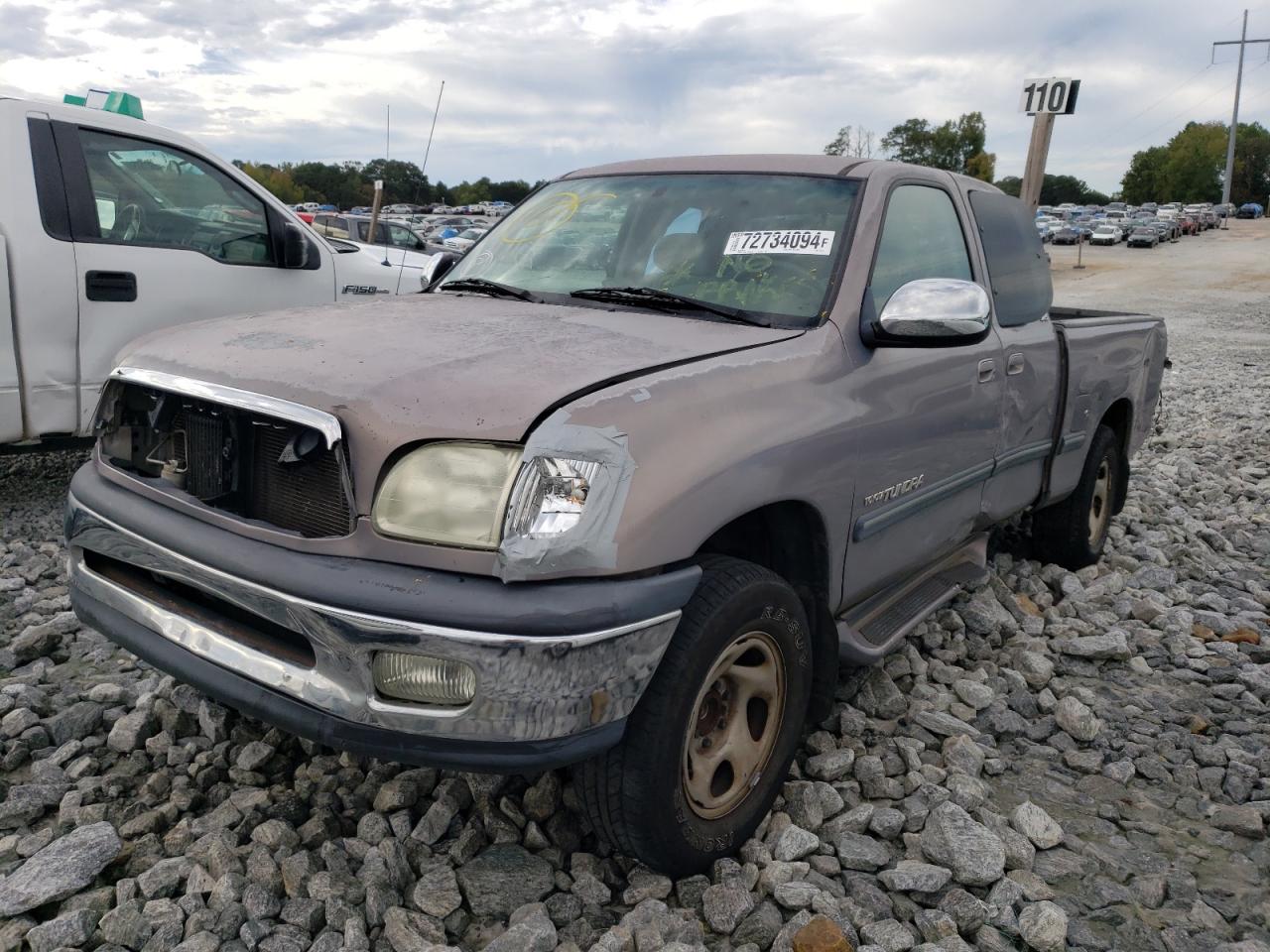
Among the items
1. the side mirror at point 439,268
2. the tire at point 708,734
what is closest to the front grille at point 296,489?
the tire at point 708,734

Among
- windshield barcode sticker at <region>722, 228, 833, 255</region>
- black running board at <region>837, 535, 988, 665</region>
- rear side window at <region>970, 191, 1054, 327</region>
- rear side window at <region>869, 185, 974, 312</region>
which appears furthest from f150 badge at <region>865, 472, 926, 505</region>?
rear side window at <region>970, 191, 1054, 327</region>

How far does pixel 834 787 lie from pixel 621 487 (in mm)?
1348

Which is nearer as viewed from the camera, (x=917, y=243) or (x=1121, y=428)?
(x=917, y=243)

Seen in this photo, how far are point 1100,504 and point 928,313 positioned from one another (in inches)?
111

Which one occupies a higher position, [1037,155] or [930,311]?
[1037,155]

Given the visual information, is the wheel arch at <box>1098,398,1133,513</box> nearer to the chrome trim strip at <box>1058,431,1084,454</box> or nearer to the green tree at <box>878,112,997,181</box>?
the chrome trim strip at <box>1058,431,1084,454</box>

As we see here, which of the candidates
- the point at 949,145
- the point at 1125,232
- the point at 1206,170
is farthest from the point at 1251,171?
the point at 1125,232

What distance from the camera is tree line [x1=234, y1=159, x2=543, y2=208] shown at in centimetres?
725

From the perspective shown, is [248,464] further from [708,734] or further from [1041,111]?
[1041,111]

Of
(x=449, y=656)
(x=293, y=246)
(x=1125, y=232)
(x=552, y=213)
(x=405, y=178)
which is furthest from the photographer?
(x=1125, y=232)

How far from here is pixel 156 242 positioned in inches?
199

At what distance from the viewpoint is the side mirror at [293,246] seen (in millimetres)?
5438

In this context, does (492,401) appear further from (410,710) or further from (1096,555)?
(1096,555)

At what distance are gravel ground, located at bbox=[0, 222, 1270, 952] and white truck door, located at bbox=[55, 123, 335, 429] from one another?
1414 millimetres
